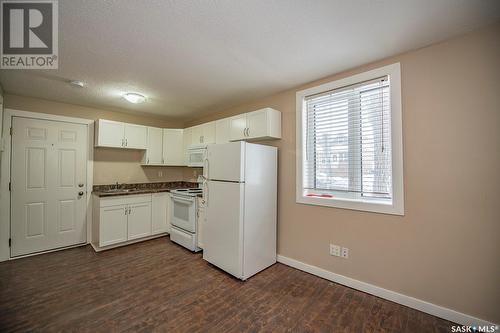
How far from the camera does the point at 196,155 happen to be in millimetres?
4047

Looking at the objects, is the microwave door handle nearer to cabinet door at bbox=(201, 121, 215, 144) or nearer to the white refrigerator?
the white refrigerator

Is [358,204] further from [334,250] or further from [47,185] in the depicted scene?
[47,185]

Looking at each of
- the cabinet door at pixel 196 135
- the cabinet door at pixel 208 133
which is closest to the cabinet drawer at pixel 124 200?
the cabinet door at pixel 196 135

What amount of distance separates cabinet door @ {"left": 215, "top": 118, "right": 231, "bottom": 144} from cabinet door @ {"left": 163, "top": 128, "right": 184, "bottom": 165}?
4.37ft

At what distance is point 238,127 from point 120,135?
2.32 meters

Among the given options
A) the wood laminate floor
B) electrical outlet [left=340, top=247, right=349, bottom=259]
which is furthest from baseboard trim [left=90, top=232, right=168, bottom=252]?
electrical outlet [left=340, top=247, right=349, bottom=259]

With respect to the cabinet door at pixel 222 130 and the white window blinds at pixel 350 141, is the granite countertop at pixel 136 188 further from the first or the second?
the white window blinds at pixel 350 141

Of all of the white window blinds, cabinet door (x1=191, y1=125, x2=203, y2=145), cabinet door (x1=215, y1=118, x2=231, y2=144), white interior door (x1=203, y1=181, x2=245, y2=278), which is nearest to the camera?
the white window blinds

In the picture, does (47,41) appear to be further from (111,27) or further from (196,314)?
(196,314)

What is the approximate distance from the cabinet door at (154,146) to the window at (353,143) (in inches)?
120

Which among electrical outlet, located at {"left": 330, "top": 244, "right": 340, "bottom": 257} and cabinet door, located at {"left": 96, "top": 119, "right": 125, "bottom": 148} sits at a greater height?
cabinet door, located at {"left": 96, "top": 119, "right": 125, "bottom": 148}

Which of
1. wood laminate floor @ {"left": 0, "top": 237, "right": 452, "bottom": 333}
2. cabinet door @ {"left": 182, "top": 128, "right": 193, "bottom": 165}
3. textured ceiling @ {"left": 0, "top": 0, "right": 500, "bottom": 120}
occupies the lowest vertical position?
wood laminate floor @ {"left": 0, "top": 237, "right": 452, "bottom": 333}

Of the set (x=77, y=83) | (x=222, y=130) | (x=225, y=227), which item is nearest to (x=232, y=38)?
(x=222, y=130)

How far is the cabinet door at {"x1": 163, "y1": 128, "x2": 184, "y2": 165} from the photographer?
14.8ft
